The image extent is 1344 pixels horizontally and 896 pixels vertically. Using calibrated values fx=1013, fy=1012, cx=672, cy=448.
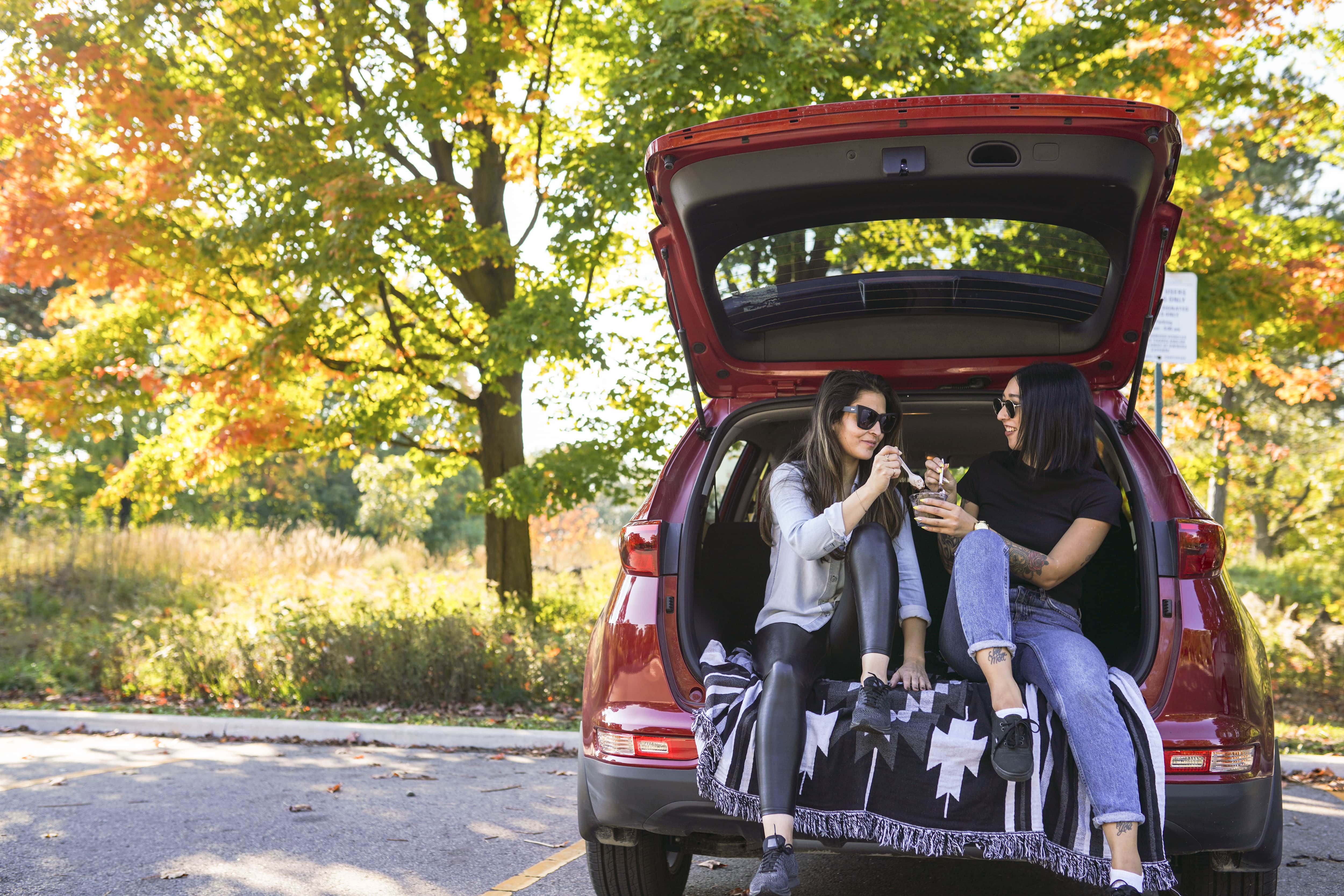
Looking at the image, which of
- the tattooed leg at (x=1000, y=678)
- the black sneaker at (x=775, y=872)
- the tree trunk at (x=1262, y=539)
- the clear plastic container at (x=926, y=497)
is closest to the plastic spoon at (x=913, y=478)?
the clear plastic container at (x=926, y=497)

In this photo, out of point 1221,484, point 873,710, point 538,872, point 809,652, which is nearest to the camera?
point 873,710

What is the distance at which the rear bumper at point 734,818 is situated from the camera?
8.16 ft

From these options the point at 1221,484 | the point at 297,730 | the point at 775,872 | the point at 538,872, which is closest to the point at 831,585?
the point at 775,872

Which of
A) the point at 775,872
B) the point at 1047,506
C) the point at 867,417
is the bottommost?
the point at 775,872

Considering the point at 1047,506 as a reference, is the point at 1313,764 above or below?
below

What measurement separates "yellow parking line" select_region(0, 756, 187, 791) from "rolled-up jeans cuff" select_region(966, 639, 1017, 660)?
479cm

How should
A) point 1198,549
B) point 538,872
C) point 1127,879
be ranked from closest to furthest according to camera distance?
point 1127,879, point 1198,549, point 538,872

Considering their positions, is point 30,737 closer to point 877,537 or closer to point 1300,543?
point 877,537

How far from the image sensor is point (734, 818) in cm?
268

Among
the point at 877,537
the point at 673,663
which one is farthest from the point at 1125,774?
the point at 673,663

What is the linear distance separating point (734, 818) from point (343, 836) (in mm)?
2209

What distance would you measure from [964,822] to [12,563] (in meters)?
12.7

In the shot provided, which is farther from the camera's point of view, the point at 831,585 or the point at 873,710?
the point at 831,585

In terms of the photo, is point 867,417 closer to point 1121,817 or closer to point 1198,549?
point 1198,549
